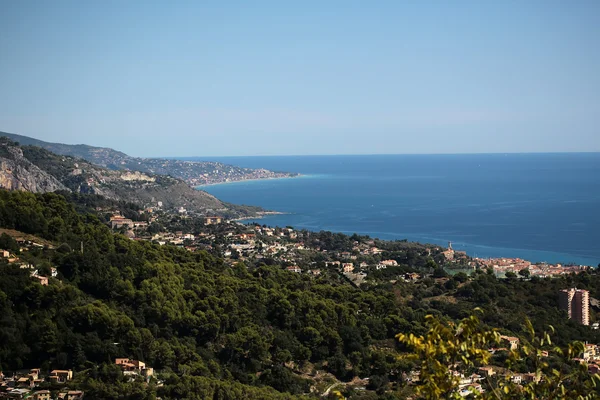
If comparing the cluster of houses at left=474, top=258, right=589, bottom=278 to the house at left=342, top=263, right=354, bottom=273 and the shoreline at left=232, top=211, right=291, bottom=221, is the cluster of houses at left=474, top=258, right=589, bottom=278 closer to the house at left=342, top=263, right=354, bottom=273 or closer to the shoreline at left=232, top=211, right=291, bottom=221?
the house at left=342, top=263, right=354, bottom=273

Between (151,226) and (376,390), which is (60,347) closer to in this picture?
(376,390)

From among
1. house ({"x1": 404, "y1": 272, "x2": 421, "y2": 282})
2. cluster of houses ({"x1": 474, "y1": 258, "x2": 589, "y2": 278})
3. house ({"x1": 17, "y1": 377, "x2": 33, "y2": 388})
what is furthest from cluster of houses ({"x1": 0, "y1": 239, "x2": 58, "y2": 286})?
cluster of houses ({"x1": 474, "y1": 258, "x2": 589, "y2": 278})

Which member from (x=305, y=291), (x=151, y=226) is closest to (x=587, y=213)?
(x=151, y=226)

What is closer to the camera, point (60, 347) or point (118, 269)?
point (60, 347)

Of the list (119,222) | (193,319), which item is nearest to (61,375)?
(193,319)

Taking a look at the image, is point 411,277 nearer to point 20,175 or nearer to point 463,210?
point 20,175

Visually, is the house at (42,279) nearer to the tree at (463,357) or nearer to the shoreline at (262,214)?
the tree at (463,357)
